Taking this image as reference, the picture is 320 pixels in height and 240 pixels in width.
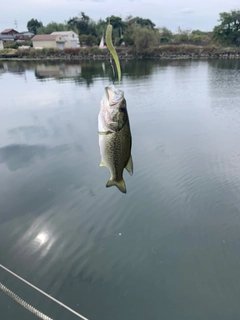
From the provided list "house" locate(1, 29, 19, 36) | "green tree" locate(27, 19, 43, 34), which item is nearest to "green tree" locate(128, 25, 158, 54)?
"green tree" locate(27, 19, 43, 34)

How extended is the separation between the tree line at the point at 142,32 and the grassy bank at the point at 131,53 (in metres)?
1.83

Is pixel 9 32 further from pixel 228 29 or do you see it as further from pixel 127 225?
pixel 127 225

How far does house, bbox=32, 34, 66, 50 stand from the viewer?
205ft

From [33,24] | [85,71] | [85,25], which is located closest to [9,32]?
[33,24]

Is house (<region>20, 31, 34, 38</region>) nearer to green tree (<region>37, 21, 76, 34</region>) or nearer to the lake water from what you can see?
green tree (<region>37, 21, 76, 34</region>)

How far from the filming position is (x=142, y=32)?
185 ft

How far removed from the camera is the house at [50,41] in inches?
2456

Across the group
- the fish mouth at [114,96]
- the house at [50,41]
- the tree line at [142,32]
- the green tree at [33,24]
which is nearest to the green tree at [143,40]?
the tree line at [142,32]

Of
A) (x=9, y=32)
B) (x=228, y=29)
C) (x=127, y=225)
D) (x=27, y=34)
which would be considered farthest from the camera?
(x=27, y=34)

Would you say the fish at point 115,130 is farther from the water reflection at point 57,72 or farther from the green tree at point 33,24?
the green tree at point 33,24

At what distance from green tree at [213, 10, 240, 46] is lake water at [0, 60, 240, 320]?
6066 centimetres

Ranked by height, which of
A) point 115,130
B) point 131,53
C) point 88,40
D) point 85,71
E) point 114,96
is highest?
point 88,40

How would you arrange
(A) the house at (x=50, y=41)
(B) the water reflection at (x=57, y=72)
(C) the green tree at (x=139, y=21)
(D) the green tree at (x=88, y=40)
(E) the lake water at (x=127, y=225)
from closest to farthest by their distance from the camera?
(E) the lake water at (x=127, y=225) → (B) the water reflection at (x=57, y=72) → (A) the house at (x=50, y=41) → (D) the green tree at (x=88, y=40) → (C) the green tree at (x=139, y=21)

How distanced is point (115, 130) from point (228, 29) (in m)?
72.2
